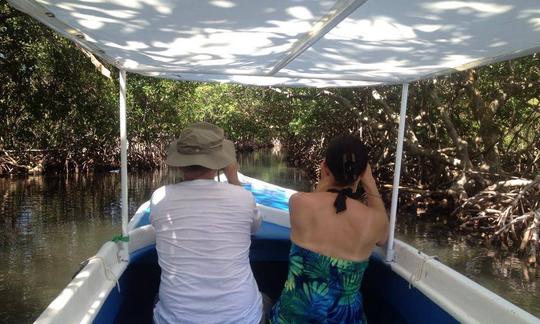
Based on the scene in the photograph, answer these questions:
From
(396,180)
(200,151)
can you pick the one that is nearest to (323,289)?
(200,151)

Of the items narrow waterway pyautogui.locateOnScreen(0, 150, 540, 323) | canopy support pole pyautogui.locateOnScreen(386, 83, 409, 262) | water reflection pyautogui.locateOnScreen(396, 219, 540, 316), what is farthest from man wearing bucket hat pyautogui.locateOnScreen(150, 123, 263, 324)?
water reflection pyautogui.locateOnScreen(396, 219, 540, 316)

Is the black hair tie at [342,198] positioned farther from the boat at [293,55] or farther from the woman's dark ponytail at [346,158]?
the boat at [293,55]

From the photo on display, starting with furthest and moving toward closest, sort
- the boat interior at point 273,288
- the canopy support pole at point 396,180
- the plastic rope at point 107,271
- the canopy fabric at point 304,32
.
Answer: the canopy support pole at point 396,180 → the boat interior at point 273,288 → the plastic rope at point 107,271 → the canopy fabric at point 304,32

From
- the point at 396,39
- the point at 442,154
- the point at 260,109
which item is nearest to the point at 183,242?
the point at 396,39

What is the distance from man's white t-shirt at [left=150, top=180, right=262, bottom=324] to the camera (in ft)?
5.21

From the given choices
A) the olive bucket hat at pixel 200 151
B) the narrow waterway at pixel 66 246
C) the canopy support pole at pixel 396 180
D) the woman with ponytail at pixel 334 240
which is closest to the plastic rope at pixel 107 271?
the olive bucket hat at pixel 200 151

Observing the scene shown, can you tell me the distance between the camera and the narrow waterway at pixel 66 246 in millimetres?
5928

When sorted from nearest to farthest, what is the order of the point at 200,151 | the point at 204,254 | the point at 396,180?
the point at 204,254, the point at 200,151, the point at 396,180

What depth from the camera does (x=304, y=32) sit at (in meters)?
1.62

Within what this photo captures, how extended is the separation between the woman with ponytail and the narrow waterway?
458cm

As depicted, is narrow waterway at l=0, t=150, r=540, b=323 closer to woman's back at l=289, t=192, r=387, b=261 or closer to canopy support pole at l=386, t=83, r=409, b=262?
canopy support pole at l=386, t=83, r=409, b=262

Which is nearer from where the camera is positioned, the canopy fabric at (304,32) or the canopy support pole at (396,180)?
the canopy fabric at (304,32)

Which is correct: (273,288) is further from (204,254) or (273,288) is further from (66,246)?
(66,246)

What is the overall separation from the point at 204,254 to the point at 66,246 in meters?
7.12
